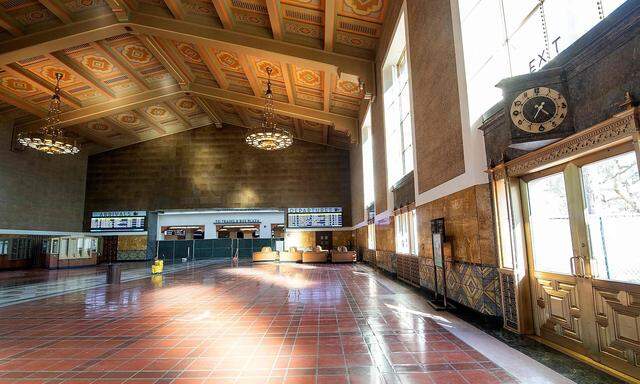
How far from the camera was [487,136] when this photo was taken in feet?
13.3

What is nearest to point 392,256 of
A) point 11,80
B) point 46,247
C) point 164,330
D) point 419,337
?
point 419,337

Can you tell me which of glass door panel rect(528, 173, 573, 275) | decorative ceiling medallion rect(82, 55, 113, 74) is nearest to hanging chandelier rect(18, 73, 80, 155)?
decorative ceiling medallion rect(82, 55, 113, 74)

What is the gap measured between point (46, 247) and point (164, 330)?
15.6m

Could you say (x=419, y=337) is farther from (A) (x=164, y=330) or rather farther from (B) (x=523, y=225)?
(A) (x=164, y=330)

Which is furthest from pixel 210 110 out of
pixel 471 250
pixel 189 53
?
pixel 471 250

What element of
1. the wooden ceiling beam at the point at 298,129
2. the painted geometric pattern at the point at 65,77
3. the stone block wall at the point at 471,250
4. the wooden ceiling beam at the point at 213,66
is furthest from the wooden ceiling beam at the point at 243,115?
the stone block wall at the point at 471,250

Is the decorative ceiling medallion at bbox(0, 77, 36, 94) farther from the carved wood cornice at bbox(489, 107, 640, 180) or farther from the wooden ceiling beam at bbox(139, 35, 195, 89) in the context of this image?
the carved wood cornice at bbox(489, 107, 640, 180)

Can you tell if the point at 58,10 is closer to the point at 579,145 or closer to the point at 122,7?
the point at 122,7

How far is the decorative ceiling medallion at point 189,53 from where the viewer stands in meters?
11.5

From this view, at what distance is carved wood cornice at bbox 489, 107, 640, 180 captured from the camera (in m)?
2.27

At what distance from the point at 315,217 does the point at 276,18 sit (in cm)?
1159

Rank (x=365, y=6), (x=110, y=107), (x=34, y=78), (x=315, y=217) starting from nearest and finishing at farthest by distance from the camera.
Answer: (x=365, y=6)
(x=34, y=78)
(x=110, y=107)
(x=315, y=217)

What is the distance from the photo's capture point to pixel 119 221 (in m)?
18.8

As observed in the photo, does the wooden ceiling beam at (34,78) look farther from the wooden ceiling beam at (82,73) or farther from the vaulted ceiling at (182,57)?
the wooden ceiling beam at (82,73)
